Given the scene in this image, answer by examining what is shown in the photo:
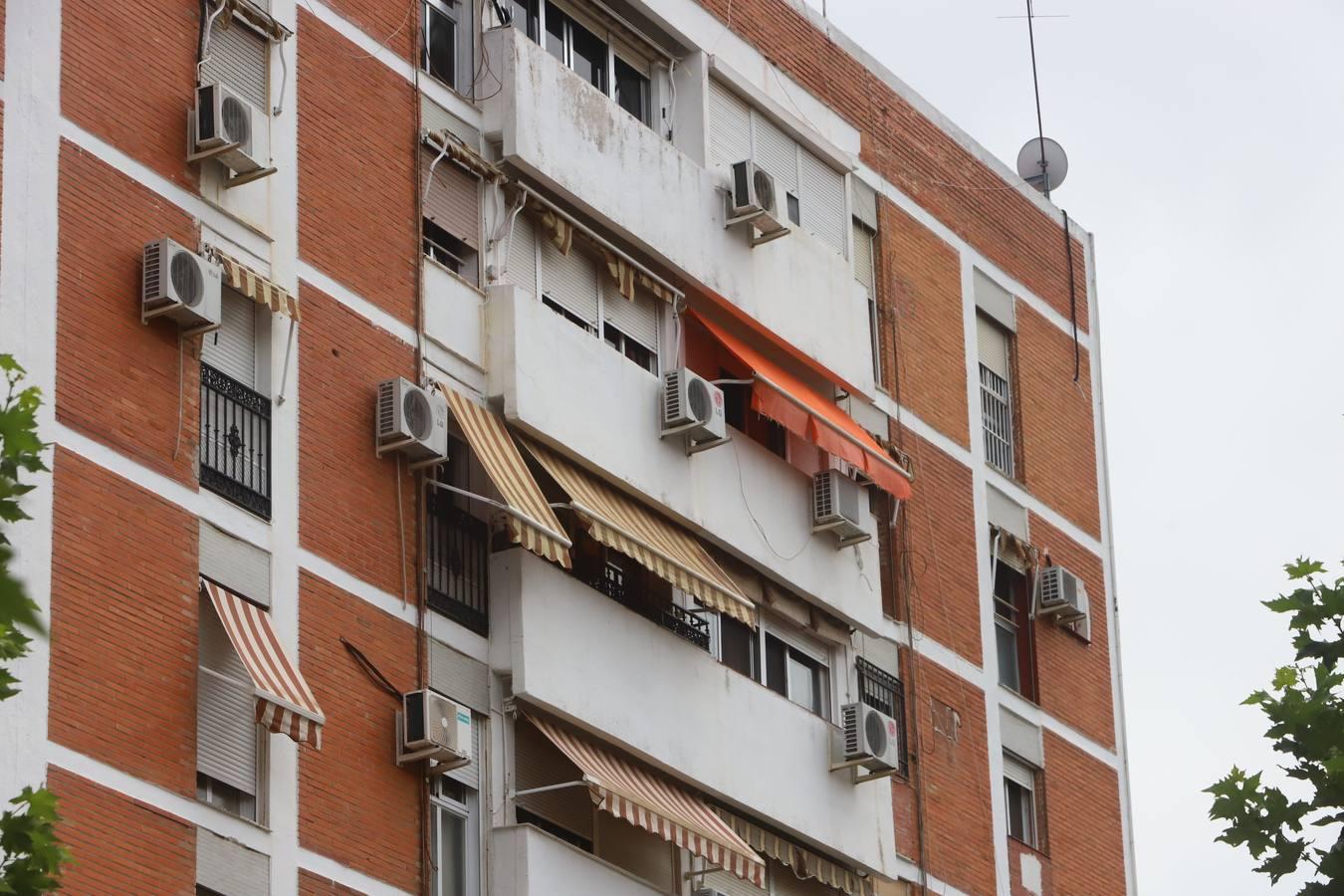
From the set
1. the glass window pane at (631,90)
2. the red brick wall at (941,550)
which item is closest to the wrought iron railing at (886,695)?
the red brick wall at (941,550)

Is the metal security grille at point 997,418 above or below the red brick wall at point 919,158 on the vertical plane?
below

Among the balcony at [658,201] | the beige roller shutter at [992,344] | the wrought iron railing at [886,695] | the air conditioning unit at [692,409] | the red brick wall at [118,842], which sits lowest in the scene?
the red brick wall at [118,842]

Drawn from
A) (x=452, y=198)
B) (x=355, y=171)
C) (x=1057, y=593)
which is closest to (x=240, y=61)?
(x=355, y=171)

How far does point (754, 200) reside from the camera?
28.1m

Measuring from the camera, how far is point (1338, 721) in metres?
19.0

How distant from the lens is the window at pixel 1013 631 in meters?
32.3

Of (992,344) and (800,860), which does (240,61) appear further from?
(992,344)

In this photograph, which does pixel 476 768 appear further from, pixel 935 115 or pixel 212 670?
pixel 935 115

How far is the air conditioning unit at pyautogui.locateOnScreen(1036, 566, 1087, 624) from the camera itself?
107ft

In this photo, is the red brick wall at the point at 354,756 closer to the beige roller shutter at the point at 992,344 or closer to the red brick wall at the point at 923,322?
the red brick wall at the point at 923,322

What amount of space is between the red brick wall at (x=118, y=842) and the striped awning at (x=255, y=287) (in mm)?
3914

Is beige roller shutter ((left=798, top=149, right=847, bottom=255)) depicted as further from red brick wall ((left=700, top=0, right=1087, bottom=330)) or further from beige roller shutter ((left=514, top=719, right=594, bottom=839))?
beige roller shutter ((left=514, top=719, right=594, bottom=839))

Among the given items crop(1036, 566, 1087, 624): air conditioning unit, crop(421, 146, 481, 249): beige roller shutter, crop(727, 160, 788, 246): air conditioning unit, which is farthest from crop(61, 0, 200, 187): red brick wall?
crop(1036, 566, 1087, 624): air conditioning unit

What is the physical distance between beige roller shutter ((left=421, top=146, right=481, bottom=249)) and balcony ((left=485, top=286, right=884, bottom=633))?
0.64m
